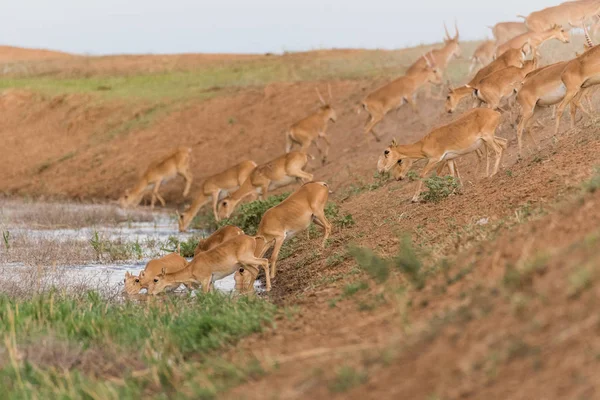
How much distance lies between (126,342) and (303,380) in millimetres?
2565

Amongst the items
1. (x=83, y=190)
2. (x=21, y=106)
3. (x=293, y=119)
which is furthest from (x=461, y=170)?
(x=21, y=106)

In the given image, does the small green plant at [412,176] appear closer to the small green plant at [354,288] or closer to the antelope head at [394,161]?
the antelope head at [394,161]

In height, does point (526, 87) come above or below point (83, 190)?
above

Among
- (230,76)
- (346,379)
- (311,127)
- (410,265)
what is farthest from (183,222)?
(230,76)

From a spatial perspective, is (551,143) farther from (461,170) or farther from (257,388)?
(257,388)

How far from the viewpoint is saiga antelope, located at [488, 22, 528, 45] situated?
27.9 meters

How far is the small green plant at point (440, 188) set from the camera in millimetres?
14070

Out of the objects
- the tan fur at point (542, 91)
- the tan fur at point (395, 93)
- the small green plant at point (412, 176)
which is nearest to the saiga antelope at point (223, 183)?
the tan fur at point (395, 93)

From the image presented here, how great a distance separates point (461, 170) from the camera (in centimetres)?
1747

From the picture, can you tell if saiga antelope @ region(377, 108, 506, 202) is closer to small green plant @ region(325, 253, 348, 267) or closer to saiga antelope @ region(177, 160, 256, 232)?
small green plant @ region(325, 253, 348, 267)

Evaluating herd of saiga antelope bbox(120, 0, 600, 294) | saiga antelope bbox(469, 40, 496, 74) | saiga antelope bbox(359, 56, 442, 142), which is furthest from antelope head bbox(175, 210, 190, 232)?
saiga antelope bbox(469, 40, 496, 74)

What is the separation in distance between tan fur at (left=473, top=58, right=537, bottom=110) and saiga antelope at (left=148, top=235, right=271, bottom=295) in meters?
6.02

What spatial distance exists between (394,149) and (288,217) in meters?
2.54

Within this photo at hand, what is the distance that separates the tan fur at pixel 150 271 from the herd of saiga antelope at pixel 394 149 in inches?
0.5
